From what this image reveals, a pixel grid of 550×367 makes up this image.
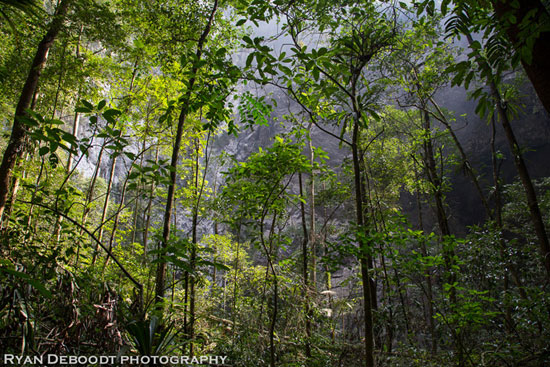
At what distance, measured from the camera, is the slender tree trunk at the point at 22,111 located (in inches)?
118

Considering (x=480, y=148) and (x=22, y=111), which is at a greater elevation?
(x=480, y=148)

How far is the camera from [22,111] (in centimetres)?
326

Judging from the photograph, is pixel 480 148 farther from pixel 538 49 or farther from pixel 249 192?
pixel 538 49

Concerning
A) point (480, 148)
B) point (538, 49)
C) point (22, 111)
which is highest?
point (480, 148)

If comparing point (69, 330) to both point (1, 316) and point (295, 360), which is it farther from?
point (295, 360)

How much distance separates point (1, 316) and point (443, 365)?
3.98m

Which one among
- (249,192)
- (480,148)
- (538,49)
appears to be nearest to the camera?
(538,49)

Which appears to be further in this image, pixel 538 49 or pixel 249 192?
pixel 249 192

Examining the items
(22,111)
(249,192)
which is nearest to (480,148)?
(249,192)

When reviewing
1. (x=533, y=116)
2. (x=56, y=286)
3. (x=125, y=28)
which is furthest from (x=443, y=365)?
(x=533, y=116)

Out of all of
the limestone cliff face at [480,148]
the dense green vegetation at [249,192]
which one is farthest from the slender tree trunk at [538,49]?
the limestone cliff face at [480,148]

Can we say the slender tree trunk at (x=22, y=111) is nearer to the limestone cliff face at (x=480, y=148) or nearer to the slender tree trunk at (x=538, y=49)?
the slender tree trunk at (x=538, y=49)

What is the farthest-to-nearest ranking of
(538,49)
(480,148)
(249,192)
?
(480,148), (249,192), (538,49)

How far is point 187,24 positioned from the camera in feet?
12.6
